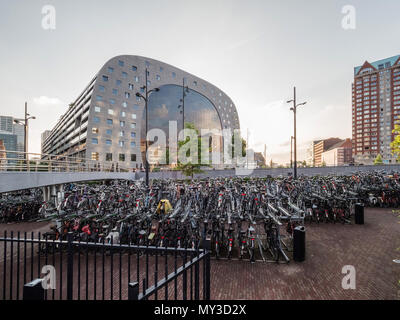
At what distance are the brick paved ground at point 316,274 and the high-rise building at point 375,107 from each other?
10758 centimetres

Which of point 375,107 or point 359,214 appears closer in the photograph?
point 359,214

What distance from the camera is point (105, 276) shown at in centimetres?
487

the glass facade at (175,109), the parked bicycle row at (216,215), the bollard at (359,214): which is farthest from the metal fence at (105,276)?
→ the glass facade at (175,109)

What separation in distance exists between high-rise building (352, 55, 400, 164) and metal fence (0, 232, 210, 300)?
11304 cm

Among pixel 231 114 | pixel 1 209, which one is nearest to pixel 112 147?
pixel 1 209

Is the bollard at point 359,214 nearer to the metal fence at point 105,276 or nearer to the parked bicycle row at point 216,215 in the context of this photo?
the parked bicycle row at point 216,215

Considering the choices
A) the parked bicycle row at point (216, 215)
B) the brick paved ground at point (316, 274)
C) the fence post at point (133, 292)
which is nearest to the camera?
the fence post at point (133, 292)

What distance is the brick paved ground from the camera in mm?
4121

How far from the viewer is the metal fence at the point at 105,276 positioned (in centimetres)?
209

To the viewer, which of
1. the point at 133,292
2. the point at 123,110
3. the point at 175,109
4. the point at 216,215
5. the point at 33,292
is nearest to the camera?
the point at 133,292

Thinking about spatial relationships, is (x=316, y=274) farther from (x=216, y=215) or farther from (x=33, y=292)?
(x=33, y=292)

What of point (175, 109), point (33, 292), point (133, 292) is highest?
point (175, 109)

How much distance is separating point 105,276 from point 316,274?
A: 206 inches

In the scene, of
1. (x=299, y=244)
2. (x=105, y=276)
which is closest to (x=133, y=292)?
(x=105, y=276)
